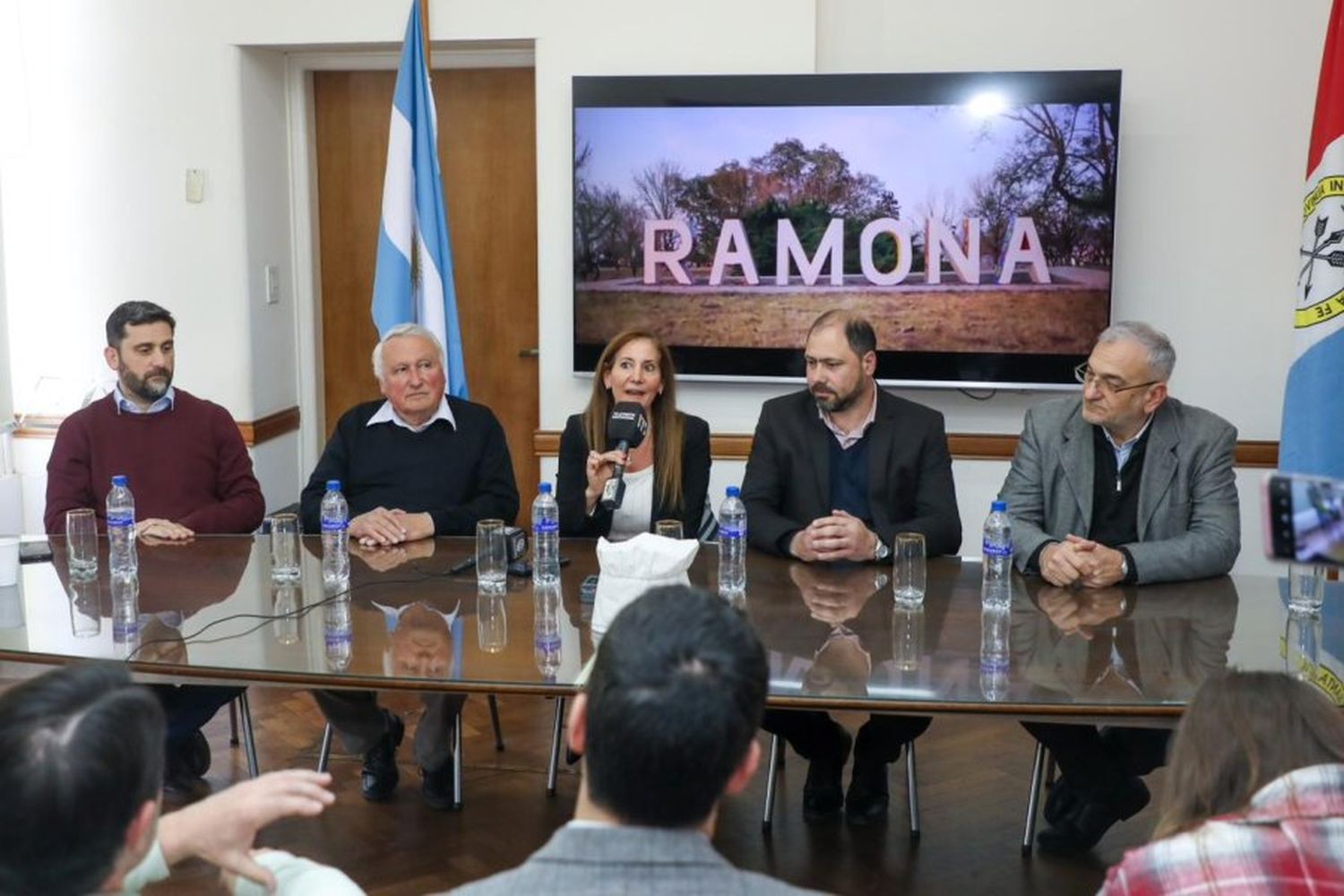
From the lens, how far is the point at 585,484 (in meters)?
3.80

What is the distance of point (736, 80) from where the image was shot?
509cm

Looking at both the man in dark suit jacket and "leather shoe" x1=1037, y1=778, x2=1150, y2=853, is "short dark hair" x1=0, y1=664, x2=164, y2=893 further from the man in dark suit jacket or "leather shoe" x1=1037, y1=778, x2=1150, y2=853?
"leather shoe" x1=1037, y1=778, x2=1150, y2=853

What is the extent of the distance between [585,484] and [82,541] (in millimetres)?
1209

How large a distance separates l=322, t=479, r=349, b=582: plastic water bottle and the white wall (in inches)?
82.9

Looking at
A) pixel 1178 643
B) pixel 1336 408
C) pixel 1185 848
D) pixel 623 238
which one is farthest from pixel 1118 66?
pixel 1185 848

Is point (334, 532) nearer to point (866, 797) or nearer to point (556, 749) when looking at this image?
point (556, 749)

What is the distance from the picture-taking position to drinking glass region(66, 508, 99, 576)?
11.1 ft

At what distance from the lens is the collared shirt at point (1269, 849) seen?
62.7 inches

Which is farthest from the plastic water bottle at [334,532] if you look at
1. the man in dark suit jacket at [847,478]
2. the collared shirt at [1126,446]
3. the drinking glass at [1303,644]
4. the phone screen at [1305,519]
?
the phone screen at [1305,519]

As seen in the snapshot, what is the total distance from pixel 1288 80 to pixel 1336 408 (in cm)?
122

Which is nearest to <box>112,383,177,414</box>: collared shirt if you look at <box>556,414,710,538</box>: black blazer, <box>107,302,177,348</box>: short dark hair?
<box>107,302,177,348</box>: short dark hair

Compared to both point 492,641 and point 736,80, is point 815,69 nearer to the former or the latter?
point 736,80

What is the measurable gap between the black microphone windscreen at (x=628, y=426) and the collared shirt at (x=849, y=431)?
49 cm

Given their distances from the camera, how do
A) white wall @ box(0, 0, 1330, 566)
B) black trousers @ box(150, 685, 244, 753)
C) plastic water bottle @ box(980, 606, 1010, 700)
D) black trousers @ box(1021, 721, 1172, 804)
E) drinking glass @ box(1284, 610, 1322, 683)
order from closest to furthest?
plastic water bottle @ box(980, 606, 1010, 700) < drinking glass @ box(1284, 610, 1322, 683) < black trousers @ box(1021, 721, 1172, 804) < black trousers @ box(150, 685, 244, 753) < white wall @ box(0, 0, 1330, 566)
